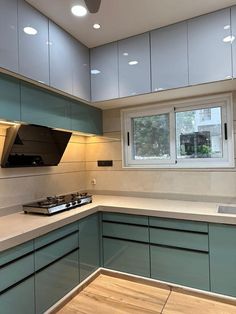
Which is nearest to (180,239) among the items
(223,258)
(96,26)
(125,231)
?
(223,258)

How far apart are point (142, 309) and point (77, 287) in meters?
0.58

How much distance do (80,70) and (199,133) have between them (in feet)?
4.92

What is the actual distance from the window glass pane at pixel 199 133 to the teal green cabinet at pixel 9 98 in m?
1.75

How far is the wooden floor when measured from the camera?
5.36 feet

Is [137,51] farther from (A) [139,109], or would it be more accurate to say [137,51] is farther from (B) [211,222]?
(B) [211,222]

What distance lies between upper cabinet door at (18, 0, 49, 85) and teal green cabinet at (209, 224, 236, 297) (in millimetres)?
1934

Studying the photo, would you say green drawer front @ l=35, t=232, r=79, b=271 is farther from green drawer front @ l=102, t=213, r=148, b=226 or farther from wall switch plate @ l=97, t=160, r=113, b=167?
wall switch plate @ l=97, t=160, r=113, b=167

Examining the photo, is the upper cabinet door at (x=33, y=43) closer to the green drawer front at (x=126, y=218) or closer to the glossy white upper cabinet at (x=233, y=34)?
the green drawer front at (x=126, y=218)

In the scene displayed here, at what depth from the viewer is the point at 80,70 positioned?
242cm

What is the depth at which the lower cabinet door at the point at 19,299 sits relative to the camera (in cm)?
139

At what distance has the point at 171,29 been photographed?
217cm

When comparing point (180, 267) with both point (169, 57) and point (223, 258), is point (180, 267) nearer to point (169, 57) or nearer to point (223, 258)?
point (223, 258)

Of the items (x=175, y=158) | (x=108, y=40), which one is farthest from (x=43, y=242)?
(x=108, y=40)

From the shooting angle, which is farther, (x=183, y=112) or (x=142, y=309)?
(x=183, y=112)
